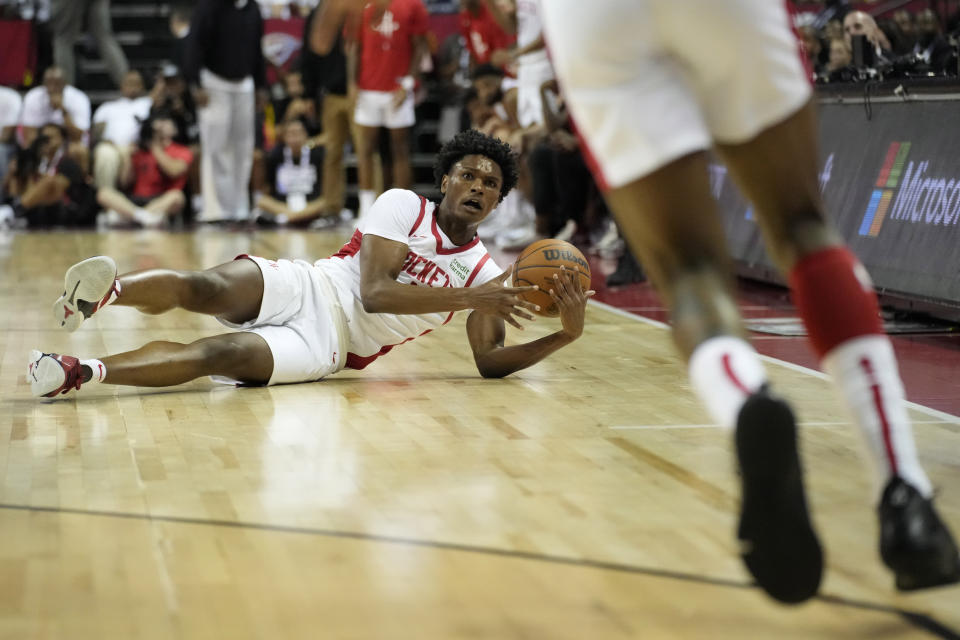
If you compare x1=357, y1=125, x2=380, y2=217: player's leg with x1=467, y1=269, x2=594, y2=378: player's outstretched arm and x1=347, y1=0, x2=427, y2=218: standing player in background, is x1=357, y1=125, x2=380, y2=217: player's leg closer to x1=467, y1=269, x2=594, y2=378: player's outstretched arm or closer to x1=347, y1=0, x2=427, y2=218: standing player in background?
x1=347, y1=0, x2=427, y2=218: standing player in background

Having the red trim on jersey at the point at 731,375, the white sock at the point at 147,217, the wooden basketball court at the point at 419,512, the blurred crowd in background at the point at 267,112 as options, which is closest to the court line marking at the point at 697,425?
the wooden basketball court at the point at 419,512

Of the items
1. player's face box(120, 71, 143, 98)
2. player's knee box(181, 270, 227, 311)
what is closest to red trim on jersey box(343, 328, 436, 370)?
player's knee box(181, 270, 227, 311)

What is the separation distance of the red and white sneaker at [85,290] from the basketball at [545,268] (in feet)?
4.93

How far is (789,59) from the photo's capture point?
94.7 inches

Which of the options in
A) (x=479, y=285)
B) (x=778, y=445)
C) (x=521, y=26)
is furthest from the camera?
(x=521, y=26)

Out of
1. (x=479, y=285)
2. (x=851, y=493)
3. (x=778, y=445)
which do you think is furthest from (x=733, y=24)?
(x=479, y=285)

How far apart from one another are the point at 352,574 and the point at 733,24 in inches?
54.1

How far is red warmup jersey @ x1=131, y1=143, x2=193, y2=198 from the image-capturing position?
1488 cm

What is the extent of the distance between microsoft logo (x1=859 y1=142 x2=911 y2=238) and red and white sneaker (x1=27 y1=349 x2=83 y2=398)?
178 inches

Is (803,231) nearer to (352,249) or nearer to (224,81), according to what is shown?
(352,249)

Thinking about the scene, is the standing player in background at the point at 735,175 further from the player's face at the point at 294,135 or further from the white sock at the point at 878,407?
the player's face at the point at 294,135

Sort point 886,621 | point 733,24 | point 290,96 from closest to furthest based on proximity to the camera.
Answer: point 733,24, point 886,621, point 290,96

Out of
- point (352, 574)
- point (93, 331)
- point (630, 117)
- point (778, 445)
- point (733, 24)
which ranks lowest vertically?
point (93, 331)

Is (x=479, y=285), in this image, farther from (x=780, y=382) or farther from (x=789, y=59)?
(x=789, y=59)
